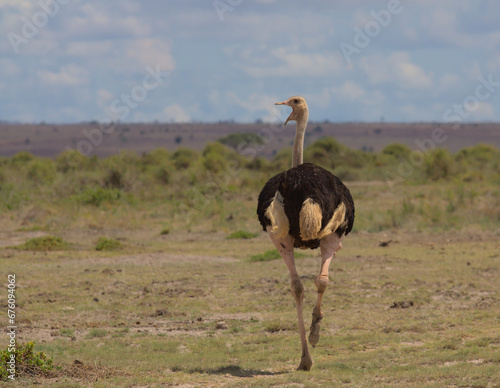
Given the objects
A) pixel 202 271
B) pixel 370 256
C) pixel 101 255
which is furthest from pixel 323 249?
pixel 101 255

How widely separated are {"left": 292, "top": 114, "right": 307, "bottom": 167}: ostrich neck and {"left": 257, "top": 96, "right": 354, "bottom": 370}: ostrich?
63 centimetres

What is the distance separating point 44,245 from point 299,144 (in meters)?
9.89

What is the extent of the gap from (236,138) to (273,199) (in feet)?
212

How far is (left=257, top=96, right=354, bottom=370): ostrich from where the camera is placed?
663 cm

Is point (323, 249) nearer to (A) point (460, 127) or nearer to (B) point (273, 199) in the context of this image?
(B) point (273, 199)

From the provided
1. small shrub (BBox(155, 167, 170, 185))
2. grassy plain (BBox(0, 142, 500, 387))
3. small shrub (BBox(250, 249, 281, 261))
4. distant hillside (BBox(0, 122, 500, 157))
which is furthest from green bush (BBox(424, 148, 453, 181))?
distant hillside (BBox(0, 122, 500, 157))

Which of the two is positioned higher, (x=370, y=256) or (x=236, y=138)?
(x=236, y=138)

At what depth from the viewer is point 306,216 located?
6516 millimetres

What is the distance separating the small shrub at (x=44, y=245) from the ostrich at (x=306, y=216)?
10098mm

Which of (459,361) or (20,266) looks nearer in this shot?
(459,361)

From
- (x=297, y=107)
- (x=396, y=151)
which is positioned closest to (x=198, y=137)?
(x=396, y=151)

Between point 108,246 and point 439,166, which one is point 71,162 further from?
point 108,246

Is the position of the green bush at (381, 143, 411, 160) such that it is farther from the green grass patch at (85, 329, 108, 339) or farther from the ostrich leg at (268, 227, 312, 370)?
the ostrich leg at (268, 227, 312, 370)

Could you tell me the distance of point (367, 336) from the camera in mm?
8531
